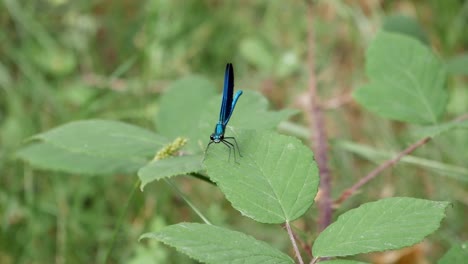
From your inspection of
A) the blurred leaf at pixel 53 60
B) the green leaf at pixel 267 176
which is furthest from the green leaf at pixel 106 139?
the blurred leaf at pixel 53 60

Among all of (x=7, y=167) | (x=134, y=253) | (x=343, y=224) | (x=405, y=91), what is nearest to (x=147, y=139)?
(x=343, y=224)

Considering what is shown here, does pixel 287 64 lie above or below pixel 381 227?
above

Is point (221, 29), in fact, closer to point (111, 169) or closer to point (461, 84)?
point (461, 84)

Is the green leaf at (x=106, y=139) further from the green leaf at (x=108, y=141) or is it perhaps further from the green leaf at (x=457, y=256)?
the green leaf at (x=457, y=256)

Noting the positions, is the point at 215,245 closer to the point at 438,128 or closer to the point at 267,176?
the point at 267,176

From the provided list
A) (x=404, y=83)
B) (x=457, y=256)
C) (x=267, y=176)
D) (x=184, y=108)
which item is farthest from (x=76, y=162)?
(x=457, y=256)

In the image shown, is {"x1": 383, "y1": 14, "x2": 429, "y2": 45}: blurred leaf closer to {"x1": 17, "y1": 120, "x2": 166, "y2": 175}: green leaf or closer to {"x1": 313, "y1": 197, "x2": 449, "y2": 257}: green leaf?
{"x1": 17, "y1": 120, "x2": 166, "y2": 175}: green leaf
